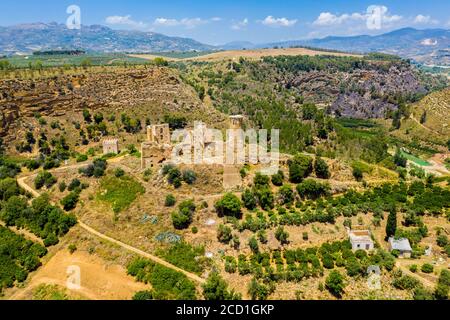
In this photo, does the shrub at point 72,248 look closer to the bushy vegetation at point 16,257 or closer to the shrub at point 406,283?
the bushy vegetation at point 16,257

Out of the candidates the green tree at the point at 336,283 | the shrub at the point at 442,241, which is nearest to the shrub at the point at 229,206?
the green tree at the point at 336,283

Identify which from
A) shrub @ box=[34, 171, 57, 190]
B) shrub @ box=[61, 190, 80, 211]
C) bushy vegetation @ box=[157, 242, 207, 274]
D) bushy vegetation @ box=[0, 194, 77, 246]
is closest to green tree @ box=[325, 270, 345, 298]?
bushy vegetation @ box=[157, 242, 207, 274]

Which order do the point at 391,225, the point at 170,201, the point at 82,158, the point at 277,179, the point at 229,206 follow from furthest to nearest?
the point at 82,158 < the point at 277,179 < the point at 170,201 < the point at 229,206 < the point at 391,225

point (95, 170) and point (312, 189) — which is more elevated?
point (95, 170)

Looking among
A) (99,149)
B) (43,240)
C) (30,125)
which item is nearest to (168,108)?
(99,149)

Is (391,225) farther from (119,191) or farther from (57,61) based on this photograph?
(57,61)

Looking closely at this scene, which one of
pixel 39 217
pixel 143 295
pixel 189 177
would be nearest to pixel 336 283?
pixel 143 295

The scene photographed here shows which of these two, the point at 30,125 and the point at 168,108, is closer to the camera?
the point at 30,125

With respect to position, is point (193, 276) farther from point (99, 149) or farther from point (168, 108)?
point (168, 108)
